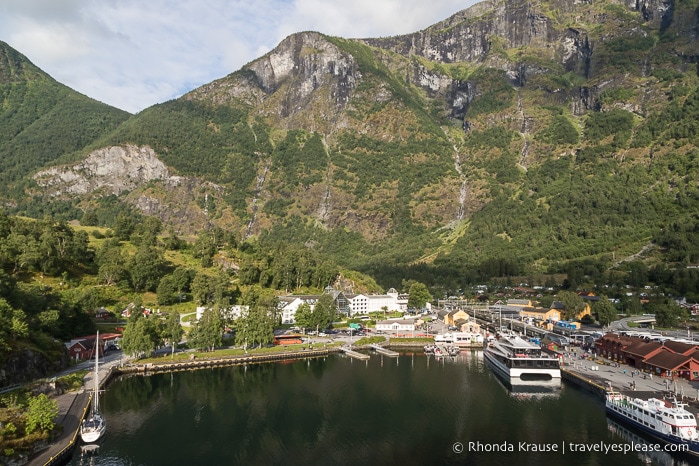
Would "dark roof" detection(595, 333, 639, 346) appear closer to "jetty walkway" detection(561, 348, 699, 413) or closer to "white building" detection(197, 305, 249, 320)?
"jetty walkway" detection(561, 348, 699, 413)

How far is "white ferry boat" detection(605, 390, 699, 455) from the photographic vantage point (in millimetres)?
34625

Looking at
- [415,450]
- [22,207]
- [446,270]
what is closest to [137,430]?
[415,450]

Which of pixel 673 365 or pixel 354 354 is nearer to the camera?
pixel 673 365

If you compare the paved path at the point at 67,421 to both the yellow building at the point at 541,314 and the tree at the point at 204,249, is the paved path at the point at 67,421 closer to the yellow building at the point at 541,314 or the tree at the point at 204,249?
the tree at the point at 204,249

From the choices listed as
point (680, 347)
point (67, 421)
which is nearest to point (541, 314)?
point (680, 347)

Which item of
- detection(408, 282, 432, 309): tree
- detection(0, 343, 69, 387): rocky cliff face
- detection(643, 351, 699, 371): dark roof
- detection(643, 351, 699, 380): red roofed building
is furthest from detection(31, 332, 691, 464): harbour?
detection(408, 282, 432, 309): tree

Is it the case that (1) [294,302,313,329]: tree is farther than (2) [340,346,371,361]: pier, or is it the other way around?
(1) [294,302,313,329]: tree

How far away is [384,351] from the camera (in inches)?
2857

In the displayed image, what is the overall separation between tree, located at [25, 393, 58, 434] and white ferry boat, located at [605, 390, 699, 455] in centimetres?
4683

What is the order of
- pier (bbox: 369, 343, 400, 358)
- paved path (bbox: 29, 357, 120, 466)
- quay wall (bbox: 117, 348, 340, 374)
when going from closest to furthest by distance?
paved path (bbox: 29, 357, 120, 466)
quay wall (bbox: 117, 348, 340, 374)
pier (bbox: 369, 343, 400, 358)

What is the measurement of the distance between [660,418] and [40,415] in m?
47.5

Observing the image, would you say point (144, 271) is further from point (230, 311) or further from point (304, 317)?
point (304, 317)

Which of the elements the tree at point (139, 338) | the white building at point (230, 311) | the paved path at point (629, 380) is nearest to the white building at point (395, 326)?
the white building at point (230, 311)

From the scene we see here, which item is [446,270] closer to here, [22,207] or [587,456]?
[587,456]
